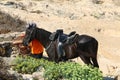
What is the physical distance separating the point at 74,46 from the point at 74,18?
12914 millimetres

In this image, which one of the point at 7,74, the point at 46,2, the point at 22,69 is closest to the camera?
the point at 7,74

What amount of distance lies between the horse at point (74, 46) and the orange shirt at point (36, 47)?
165mm

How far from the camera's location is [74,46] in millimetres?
12102

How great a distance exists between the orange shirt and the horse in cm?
17

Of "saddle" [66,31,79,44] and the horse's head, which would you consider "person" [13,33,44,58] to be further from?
"saddle" [66,31,79,44]

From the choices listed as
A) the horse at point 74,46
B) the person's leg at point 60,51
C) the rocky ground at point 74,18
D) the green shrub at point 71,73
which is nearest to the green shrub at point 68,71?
the green shrub at point 71,73

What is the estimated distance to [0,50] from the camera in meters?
12.7

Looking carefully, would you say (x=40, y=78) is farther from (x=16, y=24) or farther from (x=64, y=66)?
(x=16, y=24)

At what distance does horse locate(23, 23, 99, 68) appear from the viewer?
1205cm

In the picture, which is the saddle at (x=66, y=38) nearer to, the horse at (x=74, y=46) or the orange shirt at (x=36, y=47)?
the horse at (x=74, y=46)

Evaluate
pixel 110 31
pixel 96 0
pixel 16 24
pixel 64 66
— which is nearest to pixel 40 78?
pixel 64 66

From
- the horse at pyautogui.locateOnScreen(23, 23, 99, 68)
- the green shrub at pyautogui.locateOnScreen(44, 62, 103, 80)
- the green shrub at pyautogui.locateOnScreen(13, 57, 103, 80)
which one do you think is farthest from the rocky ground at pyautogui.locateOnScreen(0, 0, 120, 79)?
the green shrub at pyautogui.locateOnScreen(44, 62, 103, 80)

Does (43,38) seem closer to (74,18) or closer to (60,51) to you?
(60,51)

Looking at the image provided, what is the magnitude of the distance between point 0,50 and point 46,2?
16.9m
